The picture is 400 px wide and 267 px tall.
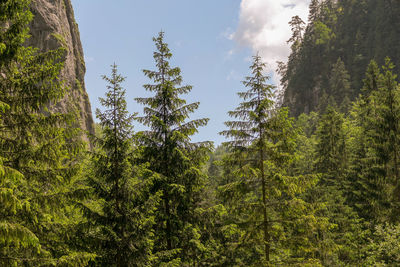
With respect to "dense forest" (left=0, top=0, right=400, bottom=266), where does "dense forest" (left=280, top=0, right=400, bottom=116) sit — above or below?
above

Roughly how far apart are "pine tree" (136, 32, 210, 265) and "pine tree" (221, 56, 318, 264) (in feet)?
5.36

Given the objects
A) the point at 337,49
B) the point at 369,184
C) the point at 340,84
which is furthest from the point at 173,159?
the point at 337,49

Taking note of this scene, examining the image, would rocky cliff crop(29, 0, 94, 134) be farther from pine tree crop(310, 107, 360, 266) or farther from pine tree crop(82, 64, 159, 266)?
pine tree crop(310, 107, 360, 266)

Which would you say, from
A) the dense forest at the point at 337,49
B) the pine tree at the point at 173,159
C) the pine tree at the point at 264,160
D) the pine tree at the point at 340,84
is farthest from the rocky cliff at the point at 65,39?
the pine tree at the point at 340,84

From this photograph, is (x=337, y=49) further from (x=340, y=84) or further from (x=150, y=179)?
(x=150, y=179)

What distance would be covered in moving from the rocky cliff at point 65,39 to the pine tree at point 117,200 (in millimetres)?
26055

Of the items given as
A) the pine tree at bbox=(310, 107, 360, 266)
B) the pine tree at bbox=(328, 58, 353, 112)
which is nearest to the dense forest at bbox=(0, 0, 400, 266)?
the pine tree at bbox=(310, 107, 360, 266)

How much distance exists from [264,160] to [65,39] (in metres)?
46.0

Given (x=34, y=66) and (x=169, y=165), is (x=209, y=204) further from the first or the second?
(x=34, y=66)

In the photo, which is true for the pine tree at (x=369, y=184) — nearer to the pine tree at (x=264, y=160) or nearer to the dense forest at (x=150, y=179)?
the dense forest at (x=150, y=179)

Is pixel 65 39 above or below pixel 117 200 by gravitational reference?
above

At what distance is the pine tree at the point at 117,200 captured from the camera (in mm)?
8492

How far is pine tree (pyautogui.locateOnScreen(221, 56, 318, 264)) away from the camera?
1023 cm

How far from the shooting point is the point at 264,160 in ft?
36.3
